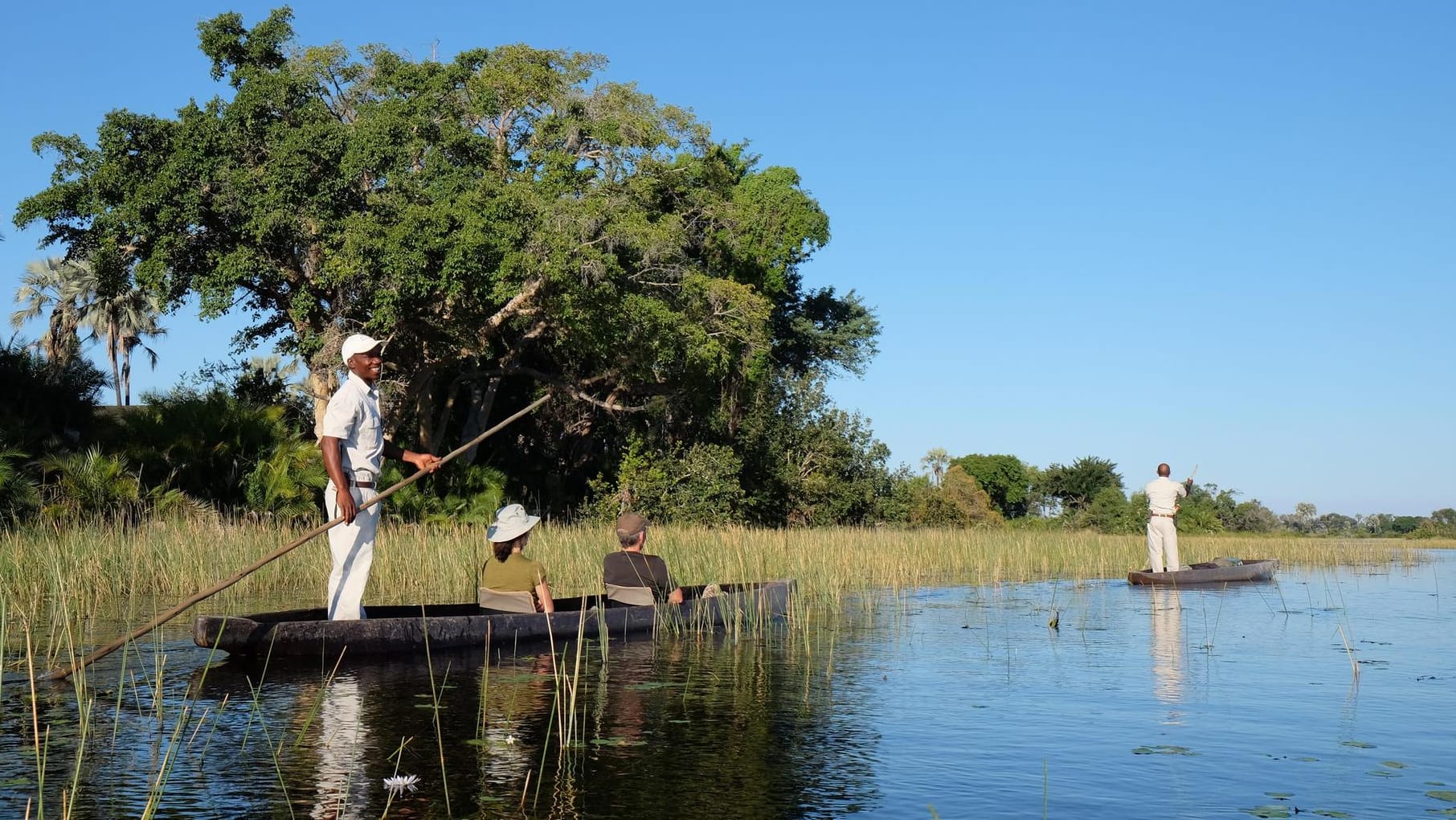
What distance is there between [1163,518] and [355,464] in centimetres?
1336

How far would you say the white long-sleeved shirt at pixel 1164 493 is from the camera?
61.3 feet

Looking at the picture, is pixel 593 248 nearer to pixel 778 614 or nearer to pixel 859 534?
pixel 859 534

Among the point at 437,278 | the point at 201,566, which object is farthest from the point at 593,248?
→ the point at 201,566

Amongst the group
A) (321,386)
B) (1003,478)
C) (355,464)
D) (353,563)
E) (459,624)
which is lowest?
(459,624)

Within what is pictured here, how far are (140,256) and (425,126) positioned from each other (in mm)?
5892

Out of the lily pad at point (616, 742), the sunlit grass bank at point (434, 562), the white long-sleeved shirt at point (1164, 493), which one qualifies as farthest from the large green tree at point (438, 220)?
the lily pad at point (616, 742)

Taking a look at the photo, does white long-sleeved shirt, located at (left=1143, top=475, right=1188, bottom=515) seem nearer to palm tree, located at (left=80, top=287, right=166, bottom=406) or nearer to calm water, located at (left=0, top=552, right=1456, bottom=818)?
calm water, located at (left=0, top=552, right=1456, bottom=818)

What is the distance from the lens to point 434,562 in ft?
51.2

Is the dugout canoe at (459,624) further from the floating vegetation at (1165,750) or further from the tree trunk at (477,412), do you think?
the tree trunk at (477,412)

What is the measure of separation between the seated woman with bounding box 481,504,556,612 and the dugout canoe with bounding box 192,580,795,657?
24cm

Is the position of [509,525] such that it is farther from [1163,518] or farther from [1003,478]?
[1003,478]

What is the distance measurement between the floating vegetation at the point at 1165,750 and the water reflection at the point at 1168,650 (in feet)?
2.91

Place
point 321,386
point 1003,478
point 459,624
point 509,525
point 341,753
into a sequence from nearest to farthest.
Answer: point 341,753
point 459,624
point 509,525
point 321,386
point 1003,478

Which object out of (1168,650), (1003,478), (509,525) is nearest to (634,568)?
(509,525)
